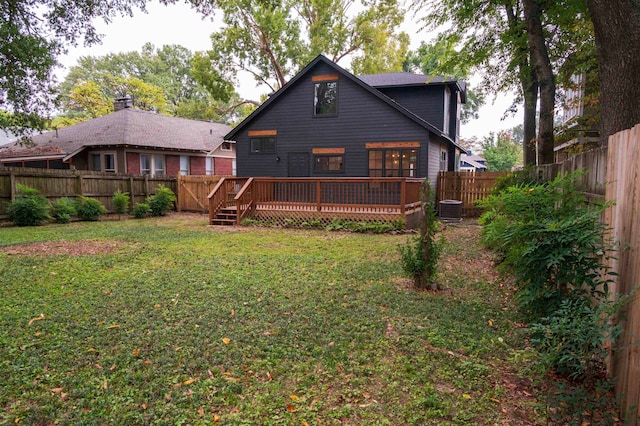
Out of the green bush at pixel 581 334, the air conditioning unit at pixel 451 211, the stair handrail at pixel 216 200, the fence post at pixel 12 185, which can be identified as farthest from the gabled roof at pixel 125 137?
the green bush at pixel 581 334

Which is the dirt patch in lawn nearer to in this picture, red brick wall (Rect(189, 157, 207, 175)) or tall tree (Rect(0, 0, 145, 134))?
tall tree (Rect(0, 0, 145, 134))

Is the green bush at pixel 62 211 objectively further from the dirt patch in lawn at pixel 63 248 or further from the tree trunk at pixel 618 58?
the tree trunk at pixel 618 58

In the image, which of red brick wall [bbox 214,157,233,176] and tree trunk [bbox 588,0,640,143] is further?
red brick wall [bbox 214,157,233,176]

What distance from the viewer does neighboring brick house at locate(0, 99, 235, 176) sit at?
18875 mm

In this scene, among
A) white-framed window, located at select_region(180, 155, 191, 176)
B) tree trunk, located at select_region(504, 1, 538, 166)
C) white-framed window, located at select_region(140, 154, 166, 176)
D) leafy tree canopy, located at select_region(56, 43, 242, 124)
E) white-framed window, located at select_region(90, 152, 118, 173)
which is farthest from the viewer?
leafy tree canopy, located at select_region(56, 43, 242, 124)

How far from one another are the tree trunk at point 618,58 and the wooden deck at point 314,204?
21.6 ft

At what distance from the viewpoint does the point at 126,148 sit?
18688 mm

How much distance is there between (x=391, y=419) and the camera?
2.41 m

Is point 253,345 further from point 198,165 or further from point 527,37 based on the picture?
point 198,165

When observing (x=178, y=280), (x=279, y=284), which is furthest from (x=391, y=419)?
(x=178, y=280)

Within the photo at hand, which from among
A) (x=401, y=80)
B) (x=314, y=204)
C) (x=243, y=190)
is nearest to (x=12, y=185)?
(x=243, y=190)

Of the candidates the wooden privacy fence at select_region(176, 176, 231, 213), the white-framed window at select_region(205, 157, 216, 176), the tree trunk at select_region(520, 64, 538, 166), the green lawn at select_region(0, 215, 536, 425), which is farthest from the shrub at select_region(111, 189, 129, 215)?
the tree trunk at select_region(520, 64, 538, 166)

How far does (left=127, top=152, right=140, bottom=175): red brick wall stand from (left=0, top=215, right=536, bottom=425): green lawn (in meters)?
13.3

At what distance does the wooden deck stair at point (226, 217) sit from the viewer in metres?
12.3
